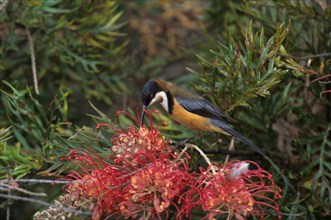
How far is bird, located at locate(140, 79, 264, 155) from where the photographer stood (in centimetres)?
307

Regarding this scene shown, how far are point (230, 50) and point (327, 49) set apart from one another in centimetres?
68

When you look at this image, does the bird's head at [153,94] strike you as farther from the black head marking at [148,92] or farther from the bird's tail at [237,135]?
the bird's tail at [237,135]

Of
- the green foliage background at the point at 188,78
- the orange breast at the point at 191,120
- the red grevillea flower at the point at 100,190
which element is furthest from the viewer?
the orange breast at the point at 191,120

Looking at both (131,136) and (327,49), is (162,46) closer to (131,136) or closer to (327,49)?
(327,49)

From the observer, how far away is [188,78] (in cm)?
420

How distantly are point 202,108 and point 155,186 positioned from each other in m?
1.02

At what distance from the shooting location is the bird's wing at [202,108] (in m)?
3.04

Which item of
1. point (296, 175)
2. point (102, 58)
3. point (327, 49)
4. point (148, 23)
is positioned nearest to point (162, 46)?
point (148, 23)

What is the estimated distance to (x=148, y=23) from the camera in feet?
15.9

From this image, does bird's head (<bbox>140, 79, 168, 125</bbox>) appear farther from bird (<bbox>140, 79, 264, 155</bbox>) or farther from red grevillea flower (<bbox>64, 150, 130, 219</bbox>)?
red grevillea flower (<bbox>64, 150, 130, 219</bbox>)

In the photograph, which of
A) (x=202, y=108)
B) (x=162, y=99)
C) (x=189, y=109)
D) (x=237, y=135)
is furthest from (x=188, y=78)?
(x=237, y=135)

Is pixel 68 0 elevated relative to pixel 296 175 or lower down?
elevated

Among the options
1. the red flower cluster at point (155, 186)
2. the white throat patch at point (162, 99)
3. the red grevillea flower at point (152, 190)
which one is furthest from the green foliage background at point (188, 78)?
the red grevillea flower at point (152, 190)

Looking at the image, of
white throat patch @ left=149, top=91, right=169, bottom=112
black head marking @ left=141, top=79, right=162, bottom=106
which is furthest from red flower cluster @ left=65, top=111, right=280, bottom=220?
white throat patch @ left=149, top=91, right=169, bottom=112
